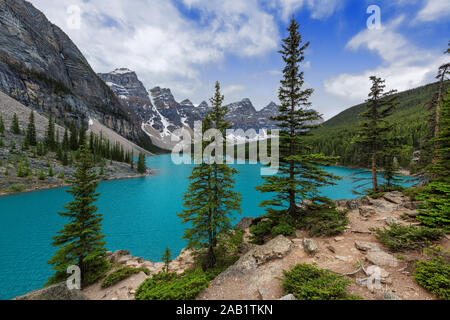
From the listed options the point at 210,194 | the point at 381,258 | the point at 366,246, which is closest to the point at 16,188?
the point at 210,194

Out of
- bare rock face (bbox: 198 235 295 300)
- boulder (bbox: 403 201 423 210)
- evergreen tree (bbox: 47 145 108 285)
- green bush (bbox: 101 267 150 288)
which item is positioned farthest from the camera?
boulder (bbox: 403 201 423 210)

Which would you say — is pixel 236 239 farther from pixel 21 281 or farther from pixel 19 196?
pixel 19 196

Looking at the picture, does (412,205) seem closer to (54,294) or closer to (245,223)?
(245,223)

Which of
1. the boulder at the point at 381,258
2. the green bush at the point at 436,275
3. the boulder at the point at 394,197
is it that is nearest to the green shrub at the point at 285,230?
the boulder at the point at 381,258

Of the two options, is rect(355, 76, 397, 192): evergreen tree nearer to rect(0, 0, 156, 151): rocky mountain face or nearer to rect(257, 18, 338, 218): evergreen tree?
rect(257, 18, 338, 218): evergreen tree

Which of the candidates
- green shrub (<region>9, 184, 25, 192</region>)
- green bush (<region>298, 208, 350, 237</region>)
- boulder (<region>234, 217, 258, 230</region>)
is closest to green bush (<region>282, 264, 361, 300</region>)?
green bush (<region>298, 208, 350, 237</region>)
